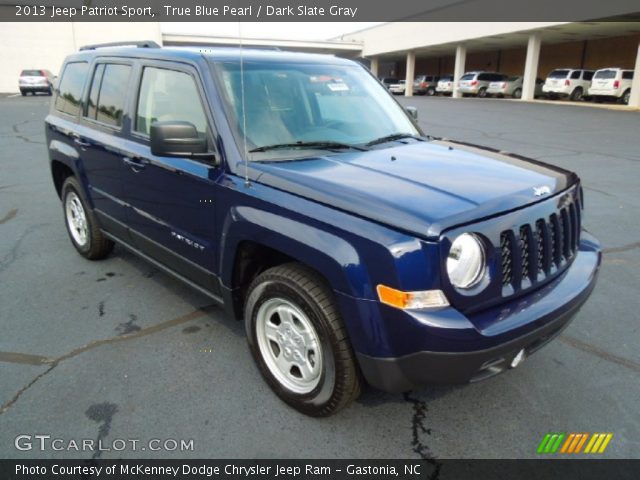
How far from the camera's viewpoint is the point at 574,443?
2547 mm

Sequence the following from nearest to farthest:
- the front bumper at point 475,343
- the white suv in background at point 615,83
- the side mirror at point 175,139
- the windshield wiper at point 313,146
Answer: the front bumper at point 475,343 < the side mirror at point 175,139 < the windshield wiper at point 313,146 < the white suv in background at point 615,83

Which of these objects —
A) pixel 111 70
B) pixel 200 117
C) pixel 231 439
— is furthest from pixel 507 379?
pixel 111 70

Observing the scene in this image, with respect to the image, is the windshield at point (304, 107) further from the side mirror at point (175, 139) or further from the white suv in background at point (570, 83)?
the white suv in background at point (570, 83)

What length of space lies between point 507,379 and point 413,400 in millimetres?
647

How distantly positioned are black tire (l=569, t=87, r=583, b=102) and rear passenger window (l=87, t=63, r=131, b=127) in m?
33.5

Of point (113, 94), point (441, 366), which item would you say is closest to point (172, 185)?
→ point (113, 94)

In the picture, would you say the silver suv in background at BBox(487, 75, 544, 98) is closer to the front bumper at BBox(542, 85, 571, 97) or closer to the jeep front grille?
the front bumper at BBox(542, 85, 571, 97)

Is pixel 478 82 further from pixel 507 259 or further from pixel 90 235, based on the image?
pixel 507 259

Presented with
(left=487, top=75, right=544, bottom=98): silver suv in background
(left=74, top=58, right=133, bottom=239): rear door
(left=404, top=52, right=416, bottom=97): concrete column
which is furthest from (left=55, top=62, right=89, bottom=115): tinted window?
(left=404, top=52, right=416, bottom=97): concrete column

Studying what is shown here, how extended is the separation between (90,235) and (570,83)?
3310 cm

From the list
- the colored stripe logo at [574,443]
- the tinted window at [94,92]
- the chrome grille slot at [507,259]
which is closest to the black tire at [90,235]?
the tinted window at [94,92]

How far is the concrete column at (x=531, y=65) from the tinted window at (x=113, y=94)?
34.0 m

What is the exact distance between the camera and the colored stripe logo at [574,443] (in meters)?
2.51
